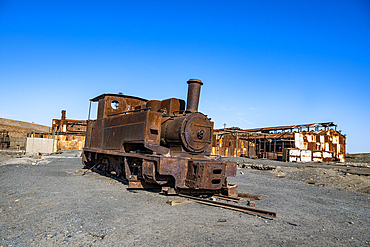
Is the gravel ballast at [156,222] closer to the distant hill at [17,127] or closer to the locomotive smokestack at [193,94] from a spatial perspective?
the locomotive smokestack at [193,94]

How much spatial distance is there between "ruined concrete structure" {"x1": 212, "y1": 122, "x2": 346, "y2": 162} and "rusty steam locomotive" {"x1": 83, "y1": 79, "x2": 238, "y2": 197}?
15.5 m

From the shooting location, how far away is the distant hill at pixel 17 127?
4272cm

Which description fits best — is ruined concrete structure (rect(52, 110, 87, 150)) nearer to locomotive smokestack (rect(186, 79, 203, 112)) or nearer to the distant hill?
the distant hill

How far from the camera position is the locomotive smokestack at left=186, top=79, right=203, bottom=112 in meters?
7.45

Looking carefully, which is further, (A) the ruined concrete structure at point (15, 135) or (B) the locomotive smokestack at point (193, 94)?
(A) the ruined concrete structure at point (15, 135)

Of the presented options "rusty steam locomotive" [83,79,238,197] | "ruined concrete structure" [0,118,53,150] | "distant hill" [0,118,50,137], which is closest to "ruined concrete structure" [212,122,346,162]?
"rusty steam locomotive" [83,79,238,197]

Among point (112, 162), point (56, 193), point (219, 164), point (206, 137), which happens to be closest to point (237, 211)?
point (219, 164)

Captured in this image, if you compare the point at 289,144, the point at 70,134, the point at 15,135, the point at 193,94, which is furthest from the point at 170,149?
the point at 15,135

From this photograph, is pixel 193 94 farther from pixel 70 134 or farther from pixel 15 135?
pixel 15 135

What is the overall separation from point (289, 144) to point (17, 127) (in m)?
47.7

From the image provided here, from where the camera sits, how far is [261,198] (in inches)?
271

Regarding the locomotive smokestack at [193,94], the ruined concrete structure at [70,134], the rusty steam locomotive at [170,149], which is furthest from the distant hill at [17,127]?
the locomotive smokestack at [193,94]

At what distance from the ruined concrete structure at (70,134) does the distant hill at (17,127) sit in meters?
6.33

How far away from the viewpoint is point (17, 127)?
159ft
